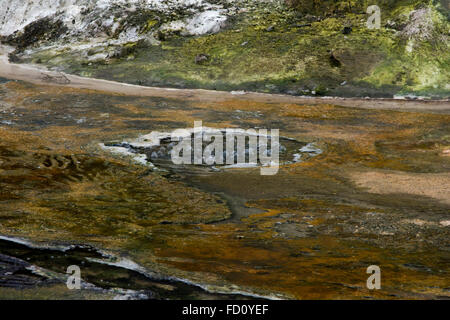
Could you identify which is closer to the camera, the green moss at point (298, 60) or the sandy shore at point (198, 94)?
the sandy shore at point (198, 94)

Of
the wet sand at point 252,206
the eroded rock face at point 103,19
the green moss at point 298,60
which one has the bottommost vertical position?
the wet sand at point 252,206

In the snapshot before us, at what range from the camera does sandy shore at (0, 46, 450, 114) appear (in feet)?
66.1

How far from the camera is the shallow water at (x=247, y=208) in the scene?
620cm

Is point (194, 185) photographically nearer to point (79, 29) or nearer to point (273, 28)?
point (273, 28)

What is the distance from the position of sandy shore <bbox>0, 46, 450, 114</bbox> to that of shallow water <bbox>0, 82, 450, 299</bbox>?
11.0 feet

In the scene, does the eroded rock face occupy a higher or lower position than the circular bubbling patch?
higher

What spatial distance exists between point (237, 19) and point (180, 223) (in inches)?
856

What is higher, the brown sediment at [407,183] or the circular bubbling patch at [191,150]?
the circular bubbling patch at [191,150]

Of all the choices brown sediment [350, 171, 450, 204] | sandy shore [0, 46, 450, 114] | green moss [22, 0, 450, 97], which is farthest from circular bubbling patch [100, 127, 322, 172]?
green moss [22, 0, 450, 97]

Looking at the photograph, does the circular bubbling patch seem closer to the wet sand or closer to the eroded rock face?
the wet sand

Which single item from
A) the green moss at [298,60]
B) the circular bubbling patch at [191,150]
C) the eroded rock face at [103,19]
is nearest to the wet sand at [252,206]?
the circular bubbling patch at [191,150]

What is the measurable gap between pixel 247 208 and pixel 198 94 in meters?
13.1

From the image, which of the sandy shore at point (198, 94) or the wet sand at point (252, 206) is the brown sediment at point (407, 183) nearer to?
the wet sand at point (252, 206)

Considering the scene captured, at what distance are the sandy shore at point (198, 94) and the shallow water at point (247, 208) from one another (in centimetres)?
335
